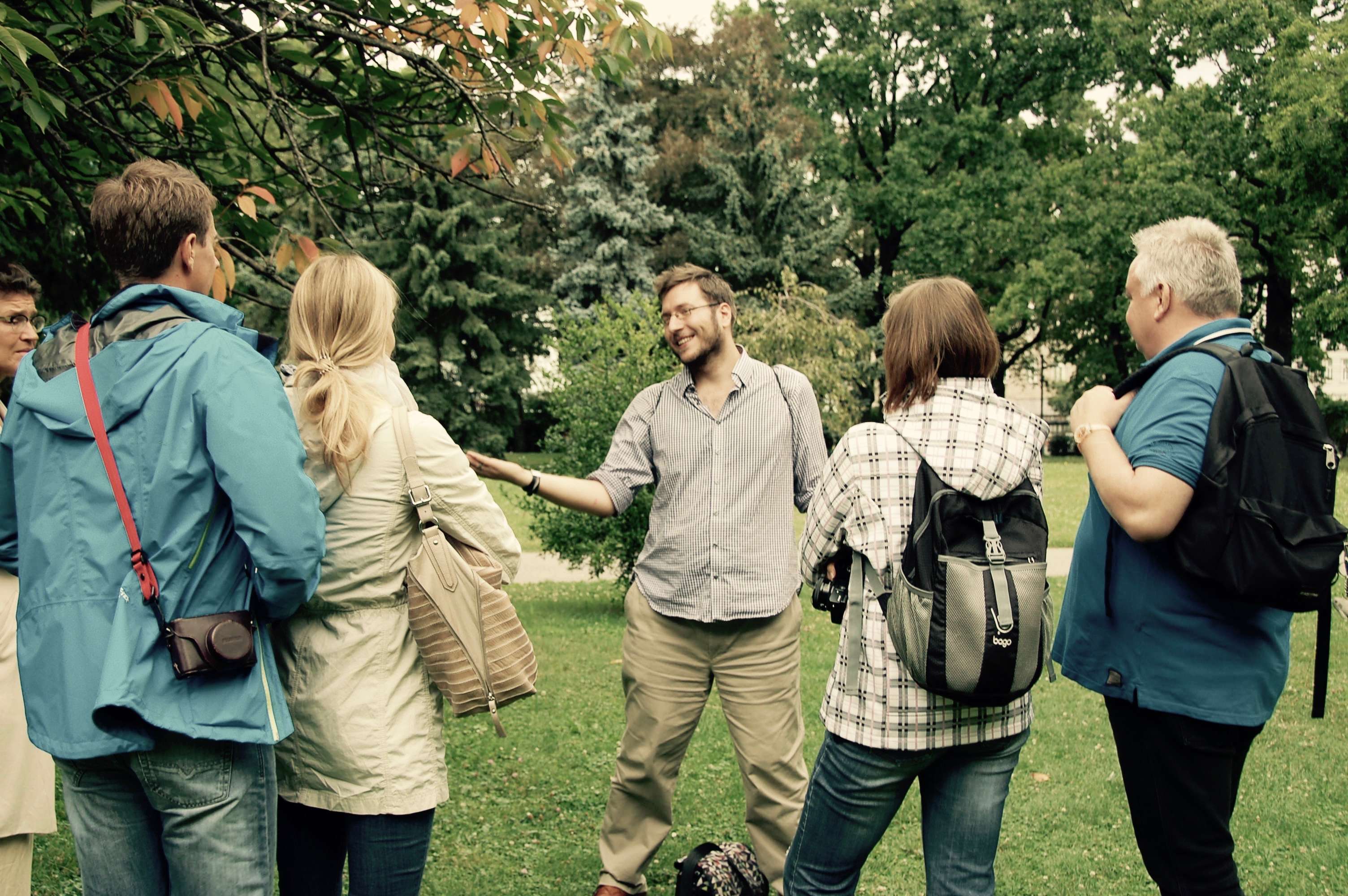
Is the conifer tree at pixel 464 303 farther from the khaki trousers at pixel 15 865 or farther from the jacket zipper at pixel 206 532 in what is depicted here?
the jacket zipper at pixel 206 532

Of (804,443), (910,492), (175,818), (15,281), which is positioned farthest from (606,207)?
(175,818)

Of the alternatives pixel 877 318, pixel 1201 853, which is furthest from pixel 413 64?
pixel 877 318

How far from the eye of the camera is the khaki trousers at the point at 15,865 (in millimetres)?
2928

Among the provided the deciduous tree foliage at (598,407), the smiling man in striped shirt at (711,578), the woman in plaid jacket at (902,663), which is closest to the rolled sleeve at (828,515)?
the woman in plaid jacket at (902,663)

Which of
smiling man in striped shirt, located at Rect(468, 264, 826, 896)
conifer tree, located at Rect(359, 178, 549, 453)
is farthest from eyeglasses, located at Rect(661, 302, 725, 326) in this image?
conifer tree, located at Rect(359, 178, 549, 453)

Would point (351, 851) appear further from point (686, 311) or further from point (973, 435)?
point (686, 311)

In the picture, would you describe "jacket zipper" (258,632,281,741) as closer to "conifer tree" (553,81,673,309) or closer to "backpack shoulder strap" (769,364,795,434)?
"backpack shoulder strap" (769,364,795,434)

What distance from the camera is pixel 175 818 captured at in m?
2.16

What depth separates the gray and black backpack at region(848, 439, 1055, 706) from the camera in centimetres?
255

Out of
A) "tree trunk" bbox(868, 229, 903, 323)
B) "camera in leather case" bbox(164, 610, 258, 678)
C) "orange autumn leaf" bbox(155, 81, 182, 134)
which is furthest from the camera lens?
"tree trunk" bbox(868, 229, 903, 323)

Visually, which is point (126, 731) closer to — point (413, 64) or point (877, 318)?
point (413, 64)

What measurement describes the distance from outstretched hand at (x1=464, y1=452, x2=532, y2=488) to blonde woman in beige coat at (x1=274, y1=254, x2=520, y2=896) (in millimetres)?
653

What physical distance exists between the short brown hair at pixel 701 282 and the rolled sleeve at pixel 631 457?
1.20ft

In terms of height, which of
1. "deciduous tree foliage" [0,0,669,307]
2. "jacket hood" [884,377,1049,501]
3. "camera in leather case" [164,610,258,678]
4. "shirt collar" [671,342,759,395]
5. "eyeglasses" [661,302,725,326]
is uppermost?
"deciduous tree foliage" [0,0,669,307]
